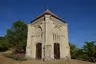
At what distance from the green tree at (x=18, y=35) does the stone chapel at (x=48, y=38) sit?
483 inches

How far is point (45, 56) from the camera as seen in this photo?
27.5 metres

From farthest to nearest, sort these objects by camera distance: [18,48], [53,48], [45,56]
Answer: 1. [18,48]
2. [53,48]
3. [45,56]

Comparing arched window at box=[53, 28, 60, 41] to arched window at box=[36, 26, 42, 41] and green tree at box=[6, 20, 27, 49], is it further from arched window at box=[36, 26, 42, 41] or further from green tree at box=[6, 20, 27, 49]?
green tree at box=[6, 20, 27, 49]

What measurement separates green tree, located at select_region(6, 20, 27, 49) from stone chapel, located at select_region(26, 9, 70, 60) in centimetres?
1226

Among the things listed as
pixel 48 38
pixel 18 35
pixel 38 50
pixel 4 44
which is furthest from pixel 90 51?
pixel 4 44

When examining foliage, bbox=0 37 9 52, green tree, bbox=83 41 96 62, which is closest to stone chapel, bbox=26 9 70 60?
green tree, bbox=83 41 96 62

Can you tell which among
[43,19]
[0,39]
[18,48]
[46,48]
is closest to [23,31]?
[18,48]

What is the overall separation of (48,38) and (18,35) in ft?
64.3

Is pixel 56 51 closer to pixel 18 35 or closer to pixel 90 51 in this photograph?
pixel 90 51

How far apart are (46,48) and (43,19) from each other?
280 inches

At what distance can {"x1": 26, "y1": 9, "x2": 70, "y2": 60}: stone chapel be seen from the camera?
94.9ft

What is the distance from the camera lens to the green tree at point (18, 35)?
1743 inches

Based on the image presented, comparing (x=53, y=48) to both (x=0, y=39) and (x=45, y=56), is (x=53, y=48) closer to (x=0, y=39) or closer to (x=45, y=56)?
(x=45, y=56)

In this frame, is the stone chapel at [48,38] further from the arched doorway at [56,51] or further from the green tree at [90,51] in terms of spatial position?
the green tree at [90,51]
